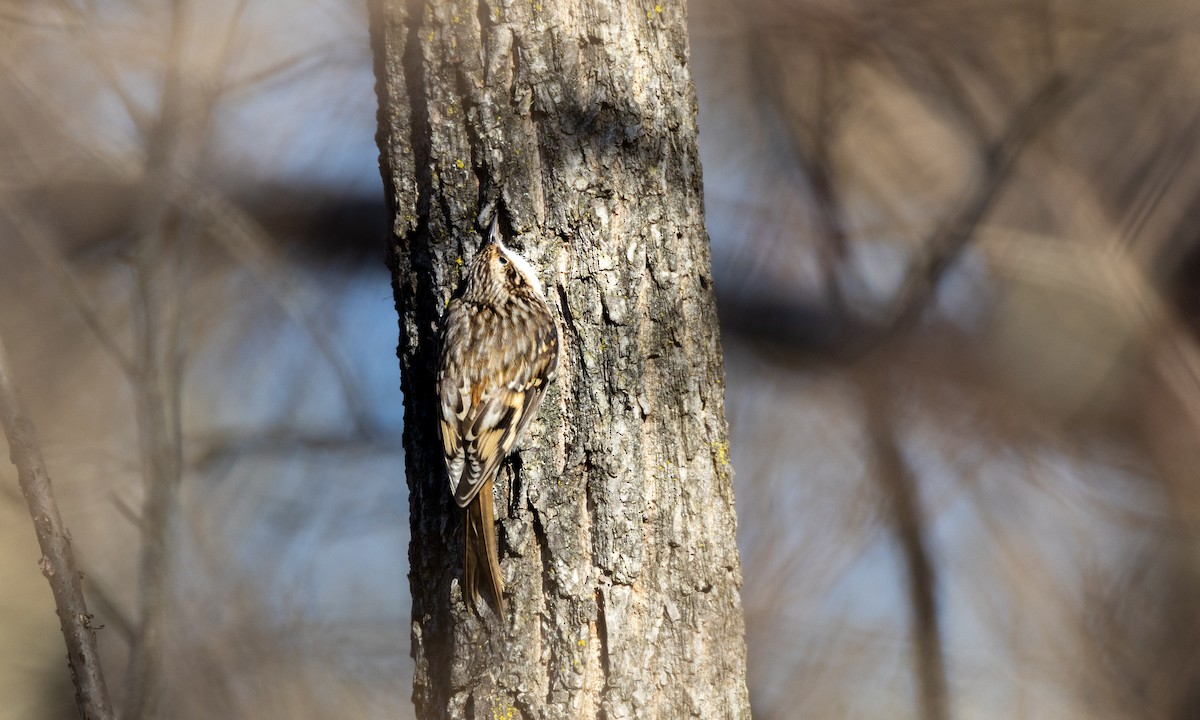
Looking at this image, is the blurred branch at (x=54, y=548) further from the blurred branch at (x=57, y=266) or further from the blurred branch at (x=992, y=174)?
the blurred branch at (x=992, y=174)

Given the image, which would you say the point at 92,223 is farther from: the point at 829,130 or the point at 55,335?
the point at 829,130

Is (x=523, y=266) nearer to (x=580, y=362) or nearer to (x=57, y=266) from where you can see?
(x=580, y=362)

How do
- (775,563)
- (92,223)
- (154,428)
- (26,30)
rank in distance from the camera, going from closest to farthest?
(154,428), (26,30), (92,223), (775,563)

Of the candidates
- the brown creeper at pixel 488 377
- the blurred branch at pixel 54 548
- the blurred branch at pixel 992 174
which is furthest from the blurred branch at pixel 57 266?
the blurred branch at pixel 992 174

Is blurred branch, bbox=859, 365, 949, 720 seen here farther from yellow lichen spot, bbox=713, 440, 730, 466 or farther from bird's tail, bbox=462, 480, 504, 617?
bird's tail, bbox=462, 480, 504, 617

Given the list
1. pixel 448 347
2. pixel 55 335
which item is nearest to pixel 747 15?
pixel 448 347

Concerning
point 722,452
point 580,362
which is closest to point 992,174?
point 722,452
